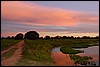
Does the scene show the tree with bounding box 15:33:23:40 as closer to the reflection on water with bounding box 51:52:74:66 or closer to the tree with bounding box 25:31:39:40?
the tree with bounding box 25:31:39:40

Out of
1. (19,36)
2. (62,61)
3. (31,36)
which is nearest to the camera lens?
(62,61)

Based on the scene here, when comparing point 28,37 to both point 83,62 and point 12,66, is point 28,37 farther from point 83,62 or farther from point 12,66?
point 12,66

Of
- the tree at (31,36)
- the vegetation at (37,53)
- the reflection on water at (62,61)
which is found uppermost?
the tree at (31,36)

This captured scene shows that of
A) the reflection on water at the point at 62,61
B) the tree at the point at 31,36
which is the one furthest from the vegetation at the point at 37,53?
the tree at the point at 31,36

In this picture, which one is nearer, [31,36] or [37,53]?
[37,53]

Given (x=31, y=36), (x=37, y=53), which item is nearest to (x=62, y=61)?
(x=37, y=53)

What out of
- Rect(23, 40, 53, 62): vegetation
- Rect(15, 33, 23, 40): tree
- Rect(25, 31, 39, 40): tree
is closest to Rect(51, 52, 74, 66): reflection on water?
Rect(23, 40, 53, 62): vegetation

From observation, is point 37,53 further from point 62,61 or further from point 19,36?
point 19,36

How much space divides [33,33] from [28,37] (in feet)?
15.6

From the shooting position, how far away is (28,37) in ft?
397

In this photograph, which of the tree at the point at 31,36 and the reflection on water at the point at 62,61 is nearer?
the reflection on water at the point at 62,61

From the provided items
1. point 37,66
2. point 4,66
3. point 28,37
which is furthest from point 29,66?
point 28,37

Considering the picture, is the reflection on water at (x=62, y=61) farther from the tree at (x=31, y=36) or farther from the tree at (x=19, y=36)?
the tree at (x=19, y=36)

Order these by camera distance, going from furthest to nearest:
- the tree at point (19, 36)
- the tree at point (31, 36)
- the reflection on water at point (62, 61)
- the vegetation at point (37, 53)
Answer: the tree at point (19, 36) < the tree at point (31, 36) < the vegetation at point (37, 53) < the reflection on water at point (62, 61)
